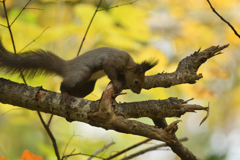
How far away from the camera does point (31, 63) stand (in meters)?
2.05

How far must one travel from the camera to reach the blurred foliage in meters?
2.76

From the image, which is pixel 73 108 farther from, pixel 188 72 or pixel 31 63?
pixel 188 72

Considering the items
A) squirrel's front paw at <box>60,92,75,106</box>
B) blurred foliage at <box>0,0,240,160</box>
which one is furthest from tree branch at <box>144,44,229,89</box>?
squirrel's front paw at <box>60,92,75,106</box>

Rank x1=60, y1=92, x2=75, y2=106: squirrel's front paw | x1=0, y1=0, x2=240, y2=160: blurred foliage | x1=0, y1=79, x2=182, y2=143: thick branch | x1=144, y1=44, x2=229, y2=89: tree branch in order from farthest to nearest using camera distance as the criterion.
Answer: x1=0, y1=0, x2=240, y2=160: blurred foliage < x1=144, y1=44, x2=229, y2=89: tree branch < x1=60, y1=92, x2=75, y2=106: squirrel's front paw < x1=0, y1=79, x2=182, y2=143: thick branch

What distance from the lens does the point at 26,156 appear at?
5.32ft

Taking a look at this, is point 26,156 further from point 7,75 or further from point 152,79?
point 152,79

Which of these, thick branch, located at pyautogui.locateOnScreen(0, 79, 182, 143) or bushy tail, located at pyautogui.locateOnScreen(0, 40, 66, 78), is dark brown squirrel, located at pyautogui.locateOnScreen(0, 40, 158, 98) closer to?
bushy tail, located at pyautogui.locateOnScreen(0, 40, 66, 78)

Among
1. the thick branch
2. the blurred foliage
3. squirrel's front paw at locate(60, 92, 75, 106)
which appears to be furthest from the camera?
the blurred foliage

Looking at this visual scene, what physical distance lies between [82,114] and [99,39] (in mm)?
1476

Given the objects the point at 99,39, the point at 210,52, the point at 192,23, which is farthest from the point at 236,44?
the point at 210,52

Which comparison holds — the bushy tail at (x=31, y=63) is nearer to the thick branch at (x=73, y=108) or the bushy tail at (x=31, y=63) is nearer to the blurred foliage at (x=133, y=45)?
the blurred foliage at (x=133, y=45)

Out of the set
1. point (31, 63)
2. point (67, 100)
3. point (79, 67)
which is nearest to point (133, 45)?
point (79, 67)

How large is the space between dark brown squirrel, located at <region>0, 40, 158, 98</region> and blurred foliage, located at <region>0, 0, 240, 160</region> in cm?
12

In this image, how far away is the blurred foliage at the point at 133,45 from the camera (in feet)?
9.05
